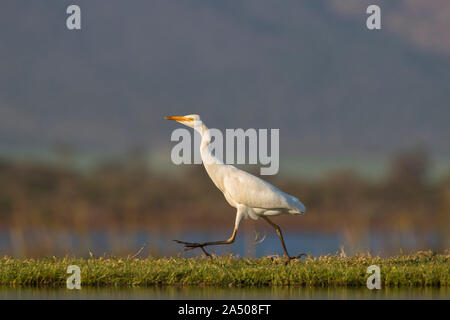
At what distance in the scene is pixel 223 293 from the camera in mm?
7992

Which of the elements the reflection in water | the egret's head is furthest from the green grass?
the egret's head

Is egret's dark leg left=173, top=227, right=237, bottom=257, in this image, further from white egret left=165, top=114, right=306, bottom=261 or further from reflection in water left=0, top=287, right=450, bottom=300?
reflection in water left=0, top=287, right=450, bottom=300

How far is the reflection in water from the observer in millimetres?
7777

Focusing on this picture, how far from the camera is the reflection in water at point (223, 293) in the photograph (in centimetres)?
778

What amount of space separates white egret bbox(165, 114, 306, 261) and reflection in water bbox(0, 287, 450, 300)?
2035 mm

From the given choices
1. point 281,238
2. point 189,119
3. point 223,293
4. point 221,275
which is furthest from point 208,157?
point 223,293

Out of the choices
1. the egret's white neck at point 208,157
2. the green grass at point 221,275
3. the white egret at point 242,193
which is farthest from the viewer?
the egret's white neck at point 208,157

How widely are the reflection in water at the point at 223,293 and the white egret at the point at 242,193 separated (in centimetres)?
203

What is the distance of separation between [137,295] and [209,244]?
2695mm

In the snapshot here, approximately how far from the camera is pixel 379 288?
8.48 m

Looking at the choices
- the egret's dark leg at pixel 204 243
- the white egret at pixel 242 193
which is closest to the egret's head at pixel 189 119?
the white egret at pixel 242 193

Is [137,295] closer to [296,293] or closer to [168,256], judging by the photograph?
[296,293]

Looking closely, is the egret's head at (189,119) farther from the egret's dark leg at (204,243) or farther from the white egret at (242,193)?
the egret's dark leg at (204,243)
